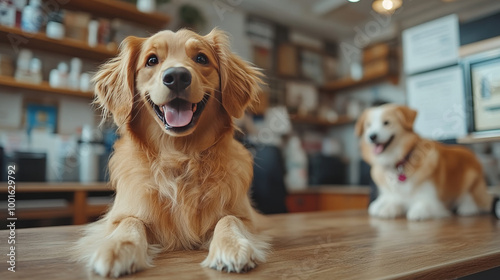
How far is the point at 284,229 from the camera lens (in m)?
0.97

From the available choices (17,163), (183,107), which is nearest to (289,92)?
(17,163)

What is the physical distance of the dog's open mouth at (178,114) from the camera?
2.07 ft

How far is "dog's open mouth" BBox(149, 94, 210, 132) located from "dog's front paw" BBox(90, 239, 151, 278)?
0.23m

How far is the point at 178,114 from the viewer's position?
2.12 ft

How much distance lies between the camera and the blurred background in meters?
1.43

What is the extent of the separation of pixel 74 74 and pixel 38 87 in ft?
0.72

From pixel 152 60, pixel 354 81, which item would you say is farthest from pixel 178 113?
pixel 354 81

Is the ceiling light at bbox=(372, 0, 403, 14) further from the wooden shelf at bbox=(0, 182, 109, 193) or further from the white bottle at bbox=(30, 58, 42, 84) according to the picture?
the white bottle at bbox=(30, 58, 42, 84)

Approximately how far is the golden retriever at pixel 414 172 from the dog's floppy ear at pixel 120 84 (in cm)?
108

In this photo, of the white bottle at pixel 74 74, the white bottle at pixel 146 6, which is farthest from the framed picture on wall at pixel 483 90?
the white bottle at pixel 74 74

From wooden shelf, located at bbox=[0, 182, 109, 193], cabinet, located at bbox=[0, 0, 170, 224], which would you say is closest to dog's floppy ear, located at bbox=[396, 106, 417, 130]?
wooden shelf, located at bbox=[0, 182, 109, 193]

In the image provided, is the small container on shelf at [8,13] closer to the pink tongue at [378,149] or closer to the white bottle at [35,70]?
the white bottle at [35,70]

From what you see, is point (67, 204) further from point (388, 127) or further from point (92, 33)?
point (388, 127)

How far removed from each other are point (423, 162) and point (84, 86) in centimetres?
201
